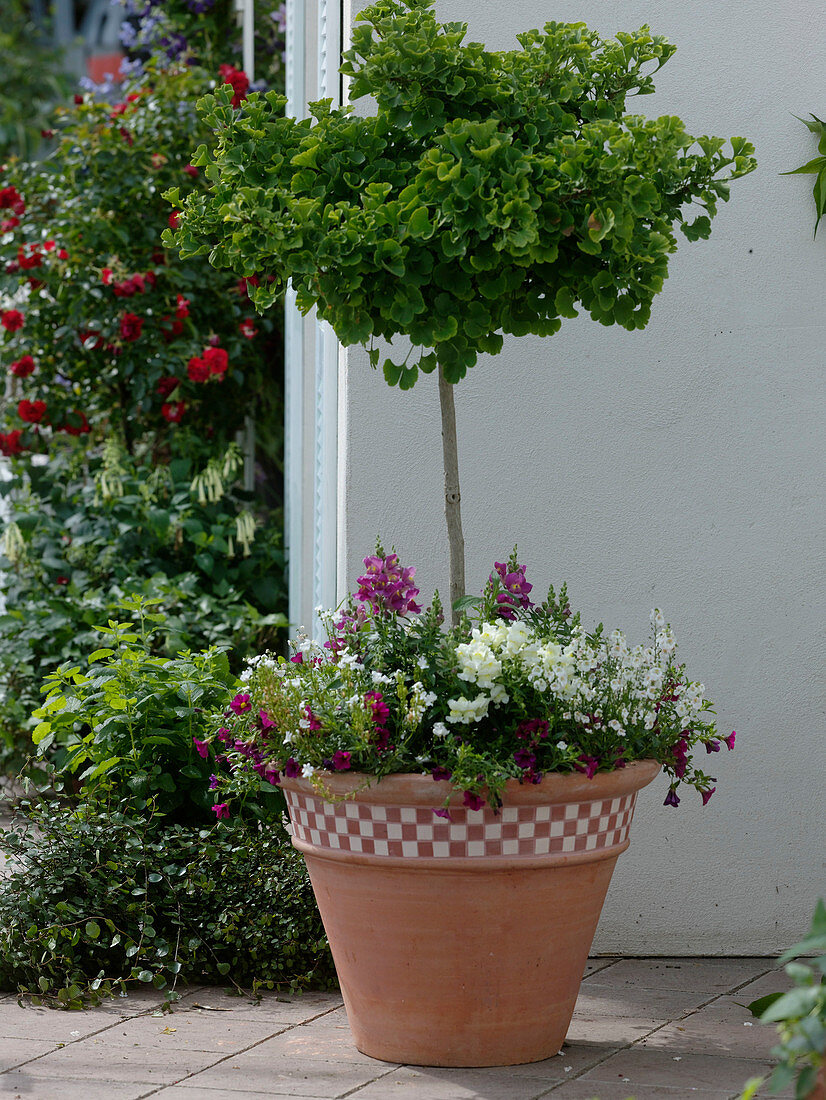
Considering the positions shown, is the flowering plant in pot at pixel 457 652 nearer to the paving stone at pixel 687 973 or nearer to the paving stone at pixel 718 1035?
the paving stone at pixel 718 1035

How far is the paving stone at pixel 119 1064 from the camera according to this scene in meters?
2.17

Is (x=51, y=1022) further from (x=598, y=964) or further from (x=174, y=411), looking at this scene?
(x=174, y=411)

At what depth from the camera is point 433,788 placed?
206 centimetres

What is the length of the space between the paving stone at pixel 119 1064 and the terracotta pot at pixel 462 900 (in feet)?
1.08

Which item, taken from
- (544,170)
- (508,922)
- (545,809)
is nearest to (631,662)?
(545,809)

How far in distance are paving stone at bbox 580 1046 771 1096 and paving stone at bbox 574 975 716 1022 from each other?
0.22 m

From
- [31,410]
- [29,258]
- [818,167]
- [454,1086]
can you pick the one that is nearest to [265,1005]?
[454,1086]

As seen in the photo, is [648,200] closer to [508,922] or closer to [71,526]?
[508,922]

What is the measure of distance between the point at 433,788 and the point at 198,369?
296 cm

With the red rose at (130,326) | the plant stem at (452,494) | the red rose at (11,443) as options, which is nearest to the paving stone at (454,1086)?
the plant stem at (452,494)

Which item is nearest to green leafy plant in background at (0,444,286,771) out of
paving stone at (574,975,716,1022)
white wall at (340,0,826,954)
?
white wall at (340,0,826,954)

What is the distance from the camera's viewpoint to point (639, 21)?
114 inches

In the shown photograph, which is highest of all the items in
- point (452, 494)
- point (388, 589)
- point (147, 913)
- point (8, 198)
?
point (8, 198)

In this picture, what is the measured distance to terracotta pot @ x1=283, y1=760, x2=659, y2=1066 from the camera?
6.88 ft
